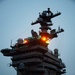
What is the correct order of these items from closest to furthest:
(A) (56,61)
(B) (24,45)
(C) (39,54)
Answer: (C) (39,54) → (B) (24,45) → (A) (56,61)

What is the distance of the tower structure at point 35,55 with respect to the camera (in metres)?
37.1

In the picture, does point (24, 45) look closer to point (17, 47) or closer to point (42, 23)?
point (17, 47)

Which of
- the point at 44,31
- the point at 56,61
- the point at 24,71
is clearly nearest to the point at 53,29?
the point at 44,31

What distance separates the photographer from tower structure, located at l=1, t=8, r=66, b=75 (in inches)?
1460

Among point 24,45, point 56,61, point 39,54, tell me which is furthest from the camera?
point 56,61

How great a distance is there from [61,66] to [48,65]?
7.56 metres

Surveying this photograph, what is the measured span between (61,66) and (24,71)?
12.5 m

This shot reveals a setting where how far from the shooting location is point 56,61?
1724 inches

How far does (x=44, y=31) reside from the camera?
44219 mm

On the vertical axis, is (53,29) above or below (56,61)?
above

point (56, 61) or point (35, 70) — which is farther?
point (56, 61)

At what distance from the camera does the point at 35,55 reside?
1449 inches

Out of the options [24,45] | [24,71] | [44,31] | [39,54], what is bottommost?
[24,71]

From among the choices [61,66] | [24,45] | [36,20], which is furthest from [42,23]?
[61,66]
